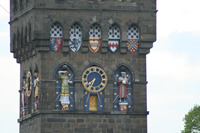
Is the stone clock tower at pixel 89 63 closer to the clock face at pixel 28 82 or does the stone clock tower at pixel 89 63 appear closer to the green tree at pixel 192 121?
the clock face at pixel 28 82

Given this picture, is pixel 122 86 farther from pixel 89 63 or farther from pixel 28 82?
pixel 28 82

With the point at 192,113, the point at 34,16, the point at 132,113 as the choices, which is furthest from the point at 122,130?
the point at 192,113

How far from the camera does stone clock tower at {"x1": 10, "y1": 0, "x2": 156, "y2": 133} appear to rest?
97562mm

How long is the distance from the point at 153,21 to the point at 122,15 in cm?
172

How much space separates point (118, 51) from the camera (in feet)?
323

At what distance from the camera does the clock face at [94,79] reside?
321ft

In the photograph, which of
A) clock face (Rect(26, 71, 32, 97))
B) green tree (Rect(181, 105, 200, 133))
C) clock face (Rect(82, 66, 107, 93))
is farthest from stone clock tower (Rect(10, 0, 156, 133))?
green tree (Rect(181, 105, 200, 133))

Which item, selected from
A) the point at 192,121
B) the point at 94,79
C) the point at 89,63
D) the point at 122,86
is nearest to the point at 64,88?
the point at 94,79

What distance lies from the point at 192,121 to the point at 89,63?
26.9 metres

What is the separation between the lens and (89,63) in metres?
98.1

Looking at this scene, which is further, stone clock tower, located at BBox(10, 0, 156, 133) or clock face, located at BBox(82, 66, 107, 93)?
clock face, located at BBox(82, 66, 107, 93)

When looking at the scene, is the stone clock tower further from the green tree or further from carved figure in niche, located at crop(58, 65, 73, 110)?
the green tree

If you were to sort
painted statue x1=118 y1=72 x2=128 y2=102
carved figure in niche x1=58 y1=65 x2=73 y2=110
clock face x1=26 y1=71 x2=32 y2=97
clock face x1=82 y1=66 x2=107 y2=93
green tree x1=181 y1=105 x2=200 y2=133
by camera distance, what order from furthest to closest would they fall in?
green tree x1=181 y1=105 x2=200 y2=133 → clock face x1=26 y1=71 x2=32 y2=97 → painted statue x1=118 y1=72 x2=128 y2=102 → clock face x1=82 y1=66 x2=107 y2=93 → carved figure in niche x1=58 y1=65 x2=73 y2=110

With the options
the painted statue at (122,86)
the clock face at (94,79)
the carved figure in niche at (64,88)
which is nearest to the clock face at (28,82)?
the carved figure in niche at (64,88)
